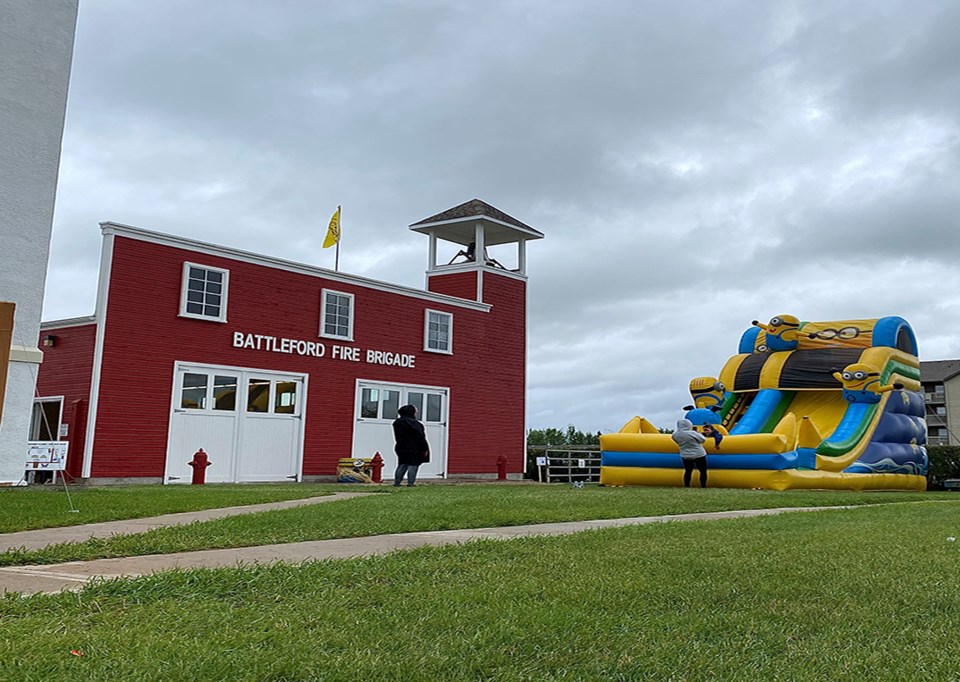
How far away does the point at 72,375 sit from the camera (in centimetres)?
1825

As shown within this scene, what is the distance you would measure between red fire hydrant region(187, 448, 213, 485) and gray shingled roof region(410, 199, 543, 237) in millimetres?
10579

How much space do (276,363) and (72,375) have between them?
4.30 meters

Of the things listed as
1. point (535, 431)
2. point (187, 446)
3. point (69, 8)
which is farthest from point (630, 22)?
point (535, 431)

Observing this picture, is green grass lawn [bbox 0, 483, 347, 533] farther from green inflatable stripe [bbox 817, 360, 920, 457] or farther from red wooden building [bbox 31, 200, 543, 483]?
green inflatable stripe [bbox 817, 360, 920, 457]

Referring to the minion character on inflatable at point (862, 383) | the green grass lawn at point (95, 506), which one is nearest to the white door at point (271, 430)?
the green grass lawn at point (95, 506)

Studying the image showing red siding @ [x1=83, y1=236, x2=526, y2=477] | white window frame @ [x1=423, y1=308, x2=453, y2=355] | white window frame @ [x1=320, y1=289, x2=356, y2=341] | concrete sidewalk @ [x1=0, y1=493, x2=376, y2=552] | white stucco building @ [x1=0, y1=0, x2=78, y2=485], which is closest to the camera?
concrete sidewalk @ [x1=0, y1=493, x2=376, y2=552]

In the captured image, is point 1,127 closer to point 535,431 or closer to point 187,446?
point 187,446

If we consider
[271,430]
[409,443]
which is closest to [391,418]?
[271,430]

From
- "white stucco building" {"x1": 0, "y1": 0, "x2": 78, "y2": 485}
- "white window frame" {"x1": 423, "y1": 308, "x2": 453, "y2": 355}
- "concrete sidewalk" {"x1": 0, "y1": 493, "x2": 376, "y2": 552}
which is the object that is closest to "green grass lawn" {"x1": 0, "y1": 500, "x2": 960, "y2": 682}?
"concrete sidewalk" {"x1": 0, "y1": 493, "x2": 376, "y2": 552}

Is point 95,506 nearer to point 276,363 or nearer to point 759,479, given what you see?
point 276,363

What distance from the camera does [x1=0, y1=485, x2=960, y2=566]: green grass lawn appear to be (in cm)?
566

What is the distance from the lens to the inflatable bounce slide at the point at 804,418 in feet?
60.6

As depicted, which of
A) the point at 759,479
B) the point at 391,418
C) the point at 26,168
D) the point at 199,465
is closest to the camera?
the point at 26,168

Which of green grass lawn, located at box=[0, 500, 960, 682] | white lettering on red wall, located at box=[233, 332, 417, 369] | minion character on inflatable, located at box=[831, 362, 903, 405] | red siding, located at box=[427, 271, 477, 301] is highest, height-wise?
red siding, located at box=[427, 271, 477, 301]
